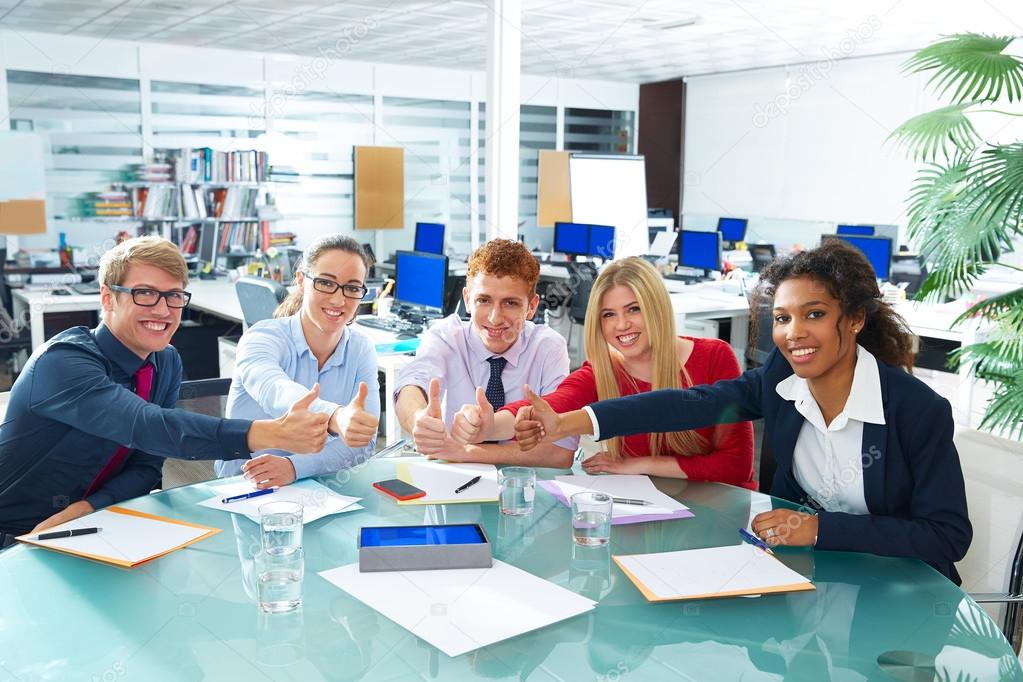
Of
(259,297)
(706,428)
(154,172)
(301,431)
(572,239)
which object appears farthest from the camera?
(572,239)

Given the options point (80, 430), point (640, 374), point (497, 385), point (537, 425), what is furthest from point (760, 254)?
point (80, 430)

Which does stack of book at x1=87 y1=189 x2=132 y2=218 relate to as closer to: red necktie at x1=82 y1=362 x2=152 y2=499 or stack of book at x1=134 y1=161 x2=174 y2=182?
stack of book at x1=134 y1=161 x2=174 y2=182

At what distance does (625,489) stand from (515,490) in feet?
1.00

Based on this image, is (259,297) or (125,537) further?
Result: (259,297)

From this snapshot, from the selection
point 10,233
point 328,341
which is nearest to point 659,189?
point 10,233

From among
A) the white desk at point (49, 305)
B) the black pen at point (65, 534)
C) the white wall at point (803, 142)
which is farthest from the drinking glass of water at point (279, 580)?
the white wall at point (803, 142)

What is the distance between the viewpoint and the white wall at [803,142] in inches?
388

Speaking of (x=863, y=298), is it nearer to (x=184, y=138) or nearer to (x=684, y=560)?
(x=684, y=560)

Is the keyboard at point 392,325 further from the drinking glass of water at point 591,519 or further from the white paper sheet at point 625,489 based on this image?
the drinking glass of water at point 591,519

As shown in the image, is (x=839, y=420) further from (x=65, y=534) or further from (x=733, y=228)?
(x=733, y=228)

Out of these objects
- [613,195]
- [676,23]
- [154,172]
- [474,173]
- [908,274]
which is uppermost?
[676,23]

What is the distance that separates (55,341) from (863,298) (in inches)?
74.6

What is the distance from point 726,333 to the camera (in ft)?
22.2

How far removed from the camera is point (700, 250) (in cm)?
812
